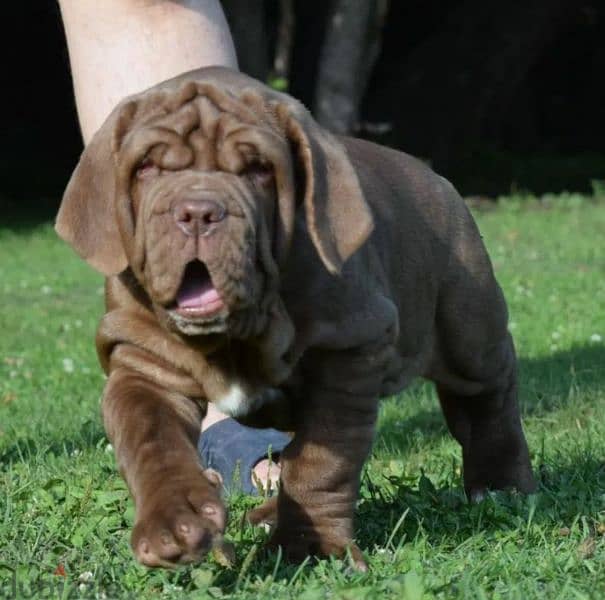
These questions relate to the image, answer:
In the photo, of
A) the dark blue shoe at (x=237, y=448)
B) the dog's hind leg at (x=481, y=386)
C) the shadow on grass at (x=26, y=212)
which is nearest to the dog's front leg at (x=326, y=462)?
the dog's hind leg at (x=481, y=386)

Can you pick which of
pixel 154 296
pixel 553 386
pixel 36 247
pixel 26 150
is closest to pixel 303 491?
pixel 154 296

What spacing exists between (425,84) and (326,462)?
55.8 feet

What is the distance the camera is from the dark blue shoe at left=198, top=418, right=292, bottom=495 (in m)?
4.73

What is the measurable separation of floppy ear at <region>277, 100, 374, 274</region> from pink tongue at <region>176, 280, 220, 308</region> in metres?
0.30

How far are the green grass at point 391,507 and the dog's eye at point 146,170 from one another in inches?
36.8

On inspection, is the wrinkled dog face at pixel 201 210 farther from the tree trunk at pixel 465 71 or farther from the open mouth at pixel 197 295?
the tree trunk at pixel 465 71

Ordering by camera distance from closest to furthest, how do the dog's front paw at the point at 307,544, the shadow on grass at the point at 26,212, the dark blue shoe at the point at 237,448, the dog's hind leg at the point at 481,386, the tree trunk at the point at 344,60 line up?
the dog's front paw at the point at 307,544 → the dog's hind leg at the point at 481,386 → the dark blue shoe at the point at 237,448 → the tree trunk at the point at 344,60 → the shadow on grass at the point at 26,212

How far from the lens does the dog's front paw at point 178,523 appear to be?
2.98 m

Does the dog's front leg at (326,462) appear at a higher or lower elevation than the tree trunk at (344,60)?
higher

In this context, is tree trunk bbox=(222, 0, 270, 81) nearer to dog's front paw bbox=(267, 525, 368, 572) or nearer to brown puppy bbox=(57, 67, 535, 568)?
brown puppy bbox=(57, 67, 535, 568)

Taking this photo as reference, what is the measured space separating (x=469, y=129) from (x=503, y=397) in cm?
1570

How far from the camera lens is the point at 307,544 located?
3.55m

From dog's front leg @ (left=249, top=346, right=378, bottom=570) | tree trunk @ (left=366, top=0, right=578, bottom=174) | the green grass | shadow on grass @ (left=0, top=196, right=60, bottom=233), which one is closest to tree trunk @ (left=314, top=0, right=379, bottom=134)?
tree trunk @ (left=366, top=0, right=578, bottom=174)

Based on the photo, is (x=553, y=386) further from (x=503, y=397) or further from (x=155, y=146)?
(x=155, y=146)
